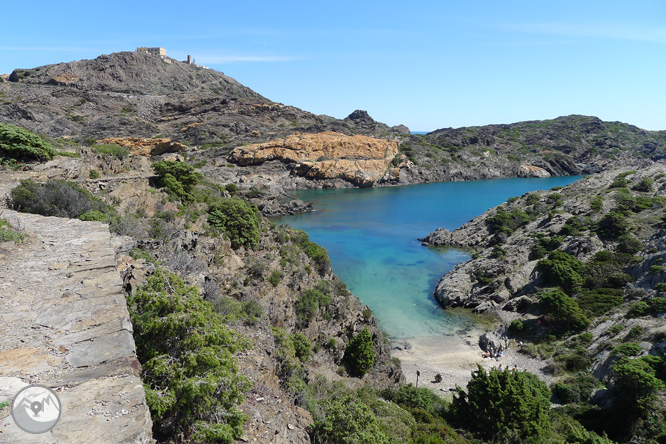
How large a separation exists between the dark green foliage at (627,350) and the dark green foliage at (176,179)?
25539 millimetres

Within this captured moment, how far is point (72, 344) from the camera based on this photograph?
4.46 metres

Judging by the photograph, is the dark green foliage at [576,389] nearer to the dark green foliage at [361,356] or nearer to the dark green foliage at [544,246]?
the dark green foliage at [361,356]

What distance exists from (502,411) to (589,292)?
68.5ft

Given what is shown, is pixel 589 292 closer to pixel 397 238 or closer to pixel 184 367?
pixel 397 238

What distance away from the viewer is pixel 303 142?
98188mm

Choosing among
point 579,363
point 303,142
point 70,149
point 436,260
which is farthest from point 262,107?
point 579,363

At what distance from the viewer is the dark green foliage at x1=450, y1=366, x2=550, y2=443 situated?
1420 cm

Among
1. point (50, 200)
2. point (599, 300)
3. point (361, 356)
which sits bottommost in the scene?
point (361, 356)

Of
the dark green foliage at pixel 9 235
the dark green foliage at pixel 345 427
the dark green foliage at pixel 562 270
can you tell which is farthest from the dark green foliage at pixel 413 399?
the dark green foliage at pixel 562 270

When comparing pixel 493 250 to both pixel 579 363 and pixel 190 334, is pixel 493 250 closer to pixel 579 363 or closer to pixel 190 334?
pixel 579 363

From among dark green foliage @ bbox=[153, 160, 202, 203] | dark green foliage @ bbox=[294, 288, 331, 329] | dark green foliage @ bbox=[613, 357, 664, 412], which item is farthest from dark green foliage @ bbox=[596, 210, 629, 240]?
dark green foliage @ bbox=[153, 160, 202, 203]

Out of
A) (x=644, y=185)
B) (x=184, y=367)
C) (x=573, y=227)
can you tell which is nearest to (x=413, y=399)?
(x=184, y=367)

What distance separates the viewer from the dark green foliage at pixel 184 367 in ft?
18.1

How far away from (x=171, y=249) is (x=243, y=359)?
5249 mm
